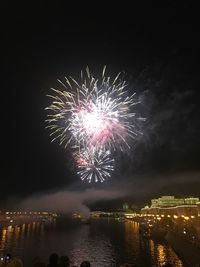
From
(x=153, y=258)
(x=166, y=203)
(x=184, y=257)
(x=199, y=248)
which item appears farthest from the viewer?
(x=166, y=203)

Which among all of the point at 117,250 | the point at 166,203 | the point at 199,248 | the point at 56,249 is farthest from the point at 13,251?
the point at 166,203

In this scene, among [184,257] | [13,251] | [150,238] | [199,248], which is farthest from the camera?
[150,238]

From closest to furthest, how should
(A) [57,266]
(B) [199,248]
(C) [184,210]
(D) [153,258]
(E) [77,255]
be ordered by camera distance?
(A) [57,266]
(B) [199,248]
(D) [153,258]
(E) [77,255]
(C) [184,210]

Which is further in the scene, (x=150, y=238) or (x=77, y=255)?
(x=150, y=238)

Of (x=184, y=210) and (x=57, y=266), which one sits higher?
(x=184, y=210)

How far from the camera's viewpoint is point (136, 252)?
193 ft

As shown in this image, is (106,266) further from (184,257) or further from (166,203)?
(166,203)

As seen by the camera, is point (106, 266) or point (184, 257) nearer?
point (184, 257)

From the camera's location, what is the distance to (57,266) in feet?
27.1

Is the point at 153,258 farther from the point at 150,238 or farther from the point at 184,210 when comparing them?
the point at 184,210

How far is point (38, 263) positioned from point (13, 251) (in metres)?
58.8

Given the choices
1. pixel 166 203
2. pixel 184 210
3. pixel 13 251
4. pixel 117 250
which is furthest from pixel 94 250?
pixel 166 203

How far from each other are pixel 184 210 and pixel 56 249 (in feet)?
230

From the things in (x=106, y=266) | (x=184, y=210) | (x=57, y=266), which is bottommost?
(x=106, y=266)
